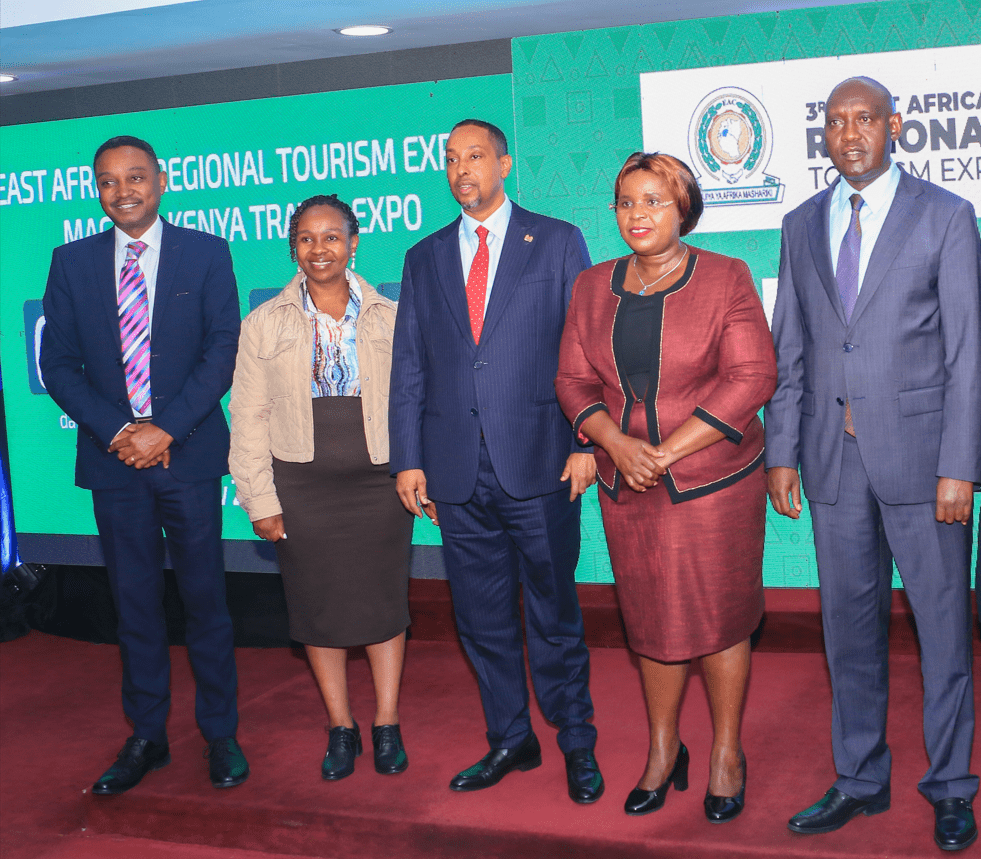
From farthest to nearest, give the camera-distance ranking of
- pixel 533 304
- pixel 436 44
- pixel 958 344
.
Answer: pixel 436 44 < pixel 533 304 < pixel 958 344

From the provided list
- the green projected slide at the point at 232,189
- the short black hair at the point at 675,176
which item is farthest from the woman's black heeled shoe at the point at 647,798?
the green projected slide at the point at 232,189

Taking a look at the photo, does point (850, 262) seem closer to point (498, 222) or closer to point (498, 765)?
point (498, 222)

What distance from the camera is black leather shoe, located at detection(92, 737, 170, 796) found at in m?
3.29

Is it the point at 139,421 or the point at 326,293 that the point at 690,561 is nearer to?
the point at 326,293

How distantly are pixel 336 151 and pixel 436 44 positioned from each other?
1.99 ft

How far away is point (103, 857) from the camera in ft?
10.3

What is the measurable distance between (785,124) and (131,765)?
3.17m

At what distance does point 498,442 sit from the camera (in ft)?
9.69

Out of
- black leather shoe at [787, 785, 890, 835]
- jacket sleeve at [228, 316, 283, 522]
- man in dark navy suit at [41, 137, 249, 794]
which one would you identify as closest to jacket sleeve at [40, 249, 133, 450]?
man in dark navy suit at [41, 137, 249, 794]

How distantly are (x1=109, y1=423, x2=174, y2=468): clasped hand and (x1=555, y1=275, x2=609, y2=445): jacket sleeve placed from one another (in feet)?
3.88

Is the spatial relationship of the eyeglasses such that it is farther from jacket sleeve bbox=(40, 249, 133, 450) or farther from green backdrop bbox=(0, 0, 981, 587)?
green backdrop bbox=(0, 0, 981, 587)

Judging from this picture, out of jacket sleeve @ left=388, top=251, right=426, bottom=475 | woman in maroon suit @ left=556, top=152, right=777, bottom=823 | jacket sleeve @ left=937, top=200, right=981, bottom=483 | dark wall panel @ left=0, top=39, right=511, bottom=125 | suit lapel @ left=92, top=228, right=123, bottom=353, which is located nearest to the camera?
jacket sleeve @ left=937, top=200, right=981, bottom=483

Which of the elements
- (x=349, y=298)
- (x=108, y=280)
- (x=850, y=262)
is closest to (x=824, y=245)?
(x=850, y=262)

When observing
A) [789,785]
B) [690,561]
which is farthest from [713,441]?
[789,785]
